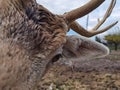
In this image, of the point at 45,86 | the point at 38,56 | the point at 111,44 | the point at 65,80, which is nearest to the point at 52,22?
the point at 38,56

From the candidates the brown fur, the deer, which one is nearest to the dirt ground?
the deer

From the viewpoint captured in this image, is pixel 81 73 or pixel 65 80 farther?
pixel 81 73

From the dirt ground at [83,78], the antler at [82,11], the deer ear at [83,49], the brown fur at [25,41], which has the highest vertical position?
the dirt ground at [83,78]

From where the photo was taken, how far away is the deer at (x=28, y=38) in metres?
5.09

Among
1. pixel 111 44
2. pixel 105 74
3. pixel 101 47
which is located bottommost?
pixel 101 47

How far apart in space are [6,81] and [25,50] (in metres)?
0.58

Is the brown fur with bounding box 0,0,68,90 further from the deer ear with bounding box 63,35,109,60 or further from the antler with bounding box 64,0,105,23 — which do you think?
the deer ear with bounding box 63,35,109,60

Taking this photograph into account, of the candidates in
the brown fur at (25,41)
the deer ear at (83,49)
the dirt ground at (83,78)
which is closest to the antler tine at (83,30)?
the deer ear at (83,49)

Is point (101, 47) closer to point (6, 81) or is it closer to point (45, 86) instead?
point (6, 81)

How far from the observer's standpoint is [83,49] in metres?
7.54

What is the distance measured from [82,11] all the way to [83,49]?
3.30ft

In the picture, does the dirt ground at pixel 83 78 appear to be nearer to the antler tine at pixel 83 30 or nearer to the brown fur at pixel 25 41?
the antler tine at pixel 83 30

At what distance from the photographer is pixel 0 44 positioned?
5086 mm

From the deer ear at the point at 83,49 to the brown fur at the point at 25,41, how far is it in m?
1.08
